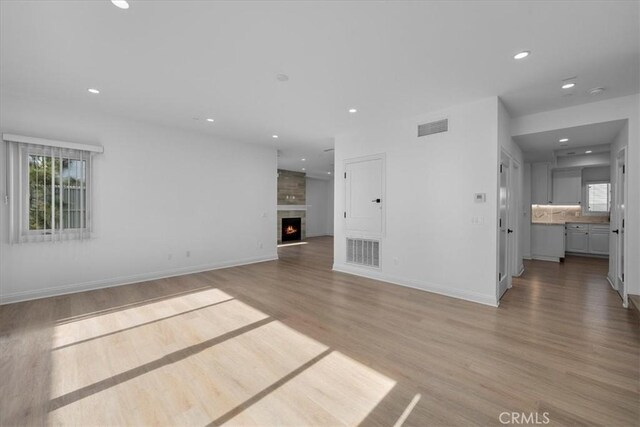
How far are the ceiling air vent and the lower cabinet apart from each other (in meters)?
6.00

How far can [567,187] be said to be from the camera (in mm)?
7117

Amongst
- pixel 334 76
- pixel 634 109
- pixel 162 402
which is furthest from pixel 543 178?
pixel 162 402

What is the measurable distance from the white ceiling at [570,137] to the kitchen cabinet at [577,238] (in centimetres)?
295

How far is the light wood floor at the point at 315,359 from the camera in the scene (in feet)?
5.71

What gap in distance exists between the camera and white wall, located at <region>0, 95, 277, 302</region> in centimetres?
378

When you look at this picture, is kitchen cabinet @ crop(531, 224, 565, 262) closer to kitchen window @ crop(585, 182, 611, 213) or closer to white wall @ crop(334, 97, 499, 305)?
kitchen window @ crop(585, 182, 611, 213)

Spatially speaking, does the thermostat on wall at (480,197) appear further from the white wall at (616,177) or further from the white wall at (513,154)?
the white wall at (616,177)

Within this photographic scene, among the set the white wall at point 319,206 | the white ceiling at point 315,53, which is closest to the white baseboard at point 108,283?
the white ceiling at point 315,53

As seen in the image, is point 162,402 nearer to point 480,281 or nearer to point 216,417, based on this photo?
point 216,417

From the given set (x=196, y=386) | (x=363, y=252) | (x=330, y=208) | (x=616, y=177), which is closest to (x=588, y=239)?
(x=616, y=177)

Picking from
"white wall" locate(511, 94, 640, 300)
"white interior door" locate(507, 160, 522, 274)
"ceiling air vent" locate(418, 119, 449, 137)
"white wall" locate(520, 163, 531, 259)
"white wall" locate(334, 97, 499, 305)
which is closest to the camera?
"white wall" locate(511, 94, 640, 300)

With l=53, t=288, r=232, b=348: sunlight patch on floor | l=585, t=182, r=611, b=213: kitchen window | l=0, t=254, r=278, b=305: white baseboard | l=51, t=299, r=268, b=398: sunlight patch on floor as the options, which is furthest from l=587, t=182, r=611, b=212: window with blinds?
l=53, t=288, r=232, b=348: sunlight patch on floor

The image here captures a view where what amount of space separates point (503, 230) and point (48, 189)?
6.77m

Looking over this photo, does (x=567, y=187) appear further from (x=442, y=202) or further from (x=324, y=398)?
(x=324, y=398)
